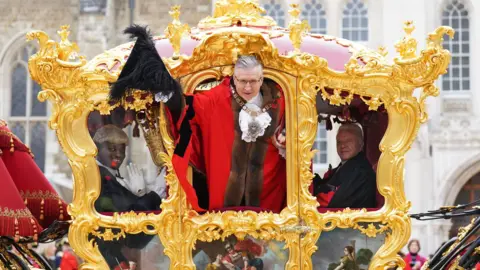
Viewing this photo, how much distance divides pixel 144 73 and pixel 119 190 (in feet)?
2.50

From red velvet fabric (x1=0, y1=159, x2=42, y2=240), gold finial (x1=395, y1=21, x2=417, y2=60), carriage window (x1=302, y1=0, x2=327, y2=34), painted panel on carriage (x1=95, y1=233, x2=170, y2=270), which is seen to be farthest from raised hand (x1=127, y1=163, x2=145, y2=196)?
carriage window (x1=302, y1=0, x2=327, y2=34)

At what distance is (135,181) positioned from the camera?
746cm

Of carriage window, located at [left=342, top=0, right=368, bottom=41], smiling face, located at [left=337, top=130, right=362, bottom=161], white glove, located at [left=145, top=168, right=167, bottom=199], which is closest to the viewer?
white glove, located at [left=145, top=168, right=167, bottom=199]

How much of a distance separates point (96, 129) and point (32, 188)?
105cm

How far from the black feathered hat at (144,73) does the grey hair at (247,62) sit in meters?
0.35

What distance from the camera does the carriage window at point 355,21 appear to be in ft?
86.3

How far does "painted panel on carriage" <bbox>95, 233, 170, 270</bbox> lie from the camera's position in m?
7.41

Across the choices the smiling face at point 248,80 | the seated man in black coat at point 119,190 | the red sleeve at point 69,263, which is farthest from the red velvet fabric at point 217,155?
the red sleeve at point 69,263

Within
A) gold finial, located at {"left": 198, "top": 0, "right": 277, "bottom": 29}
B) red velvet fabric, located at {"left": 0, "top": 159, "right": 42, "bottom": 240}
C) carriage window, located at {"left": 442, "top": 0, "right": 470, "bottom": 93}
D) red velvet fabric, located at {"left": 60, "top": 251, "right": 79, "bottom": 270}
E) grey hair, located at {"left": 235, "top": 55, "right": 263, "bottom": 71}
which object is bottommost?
red velvet fabric, located at {"left": 60, "top": 251, "right": 79, "bottom": 270}

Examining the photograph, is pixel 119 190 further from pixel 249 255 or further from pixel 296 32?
pixel 296 32

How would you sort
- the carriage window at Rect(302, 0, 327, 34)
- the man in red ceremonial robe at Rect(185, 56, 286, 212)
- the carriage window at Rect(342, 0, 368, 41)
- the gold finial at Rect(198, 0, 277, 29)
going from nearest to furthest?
the man in red ceremonial robe at Rect(185, 56, 286, 212) < the gold finial at Rect(198, 0, 277, 29) < the carriage window at Rect(342, 0, 368, 41) < the carriage window at Rect(302, 0, 327, 34)

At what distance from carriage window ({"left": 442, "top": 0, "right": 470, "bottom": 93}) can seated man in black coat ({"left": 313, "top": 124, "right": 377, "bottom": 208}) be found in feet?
60.8

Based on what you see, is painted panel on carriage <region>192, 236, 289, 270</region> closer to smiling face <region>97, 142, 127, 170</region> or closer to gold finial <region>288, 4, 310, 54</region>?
smiling face <region>97, 142, 127, 170</region>

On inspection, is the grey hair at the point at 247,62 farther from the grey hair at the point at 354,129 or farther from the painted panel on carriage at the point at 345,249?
the painted panel on carriage at the point at 345,249
